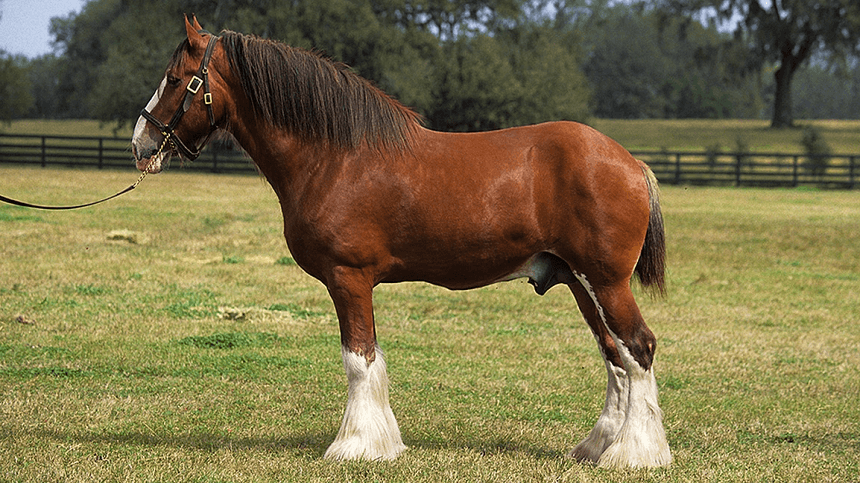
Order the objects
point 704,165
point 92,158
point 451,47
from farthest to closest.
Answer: point 451,47 → point 704,165 → point 92,158

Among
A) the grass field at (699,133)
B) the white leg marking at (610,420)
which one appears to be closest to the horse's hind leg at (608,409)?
the white leg marking at (610,420)

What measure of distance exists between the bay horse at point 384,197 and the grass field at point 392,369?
49 centimetres

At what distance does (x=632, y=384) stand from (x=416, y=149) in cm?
176

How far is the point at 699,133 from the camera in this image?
57.1 m

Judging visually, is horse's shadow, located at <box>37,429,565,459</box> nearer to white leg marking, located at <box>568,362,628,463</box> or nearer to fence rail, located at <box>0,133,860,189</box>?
white leg marking, located at <box>568,362,628,463</box>

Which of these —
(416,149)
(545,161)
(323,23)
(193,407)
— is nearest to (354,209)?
(416,149)

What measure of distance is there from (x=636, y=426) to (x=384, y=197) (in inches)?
73.1

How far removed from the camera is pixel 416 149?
4707 millimetres

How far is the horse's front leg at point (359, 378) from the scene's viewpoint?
4.54 meters

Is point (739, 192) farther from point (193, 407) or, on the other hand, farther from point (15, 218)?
point (193, 407)

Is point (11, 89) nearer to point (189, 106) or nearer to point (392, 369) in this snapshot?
point (392, 369)

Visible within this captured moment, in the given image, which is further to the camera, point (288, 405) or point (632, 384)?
point (288, 405)

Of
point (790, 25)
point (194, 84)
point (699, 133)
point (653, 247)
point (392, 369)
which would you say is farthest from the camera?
point (699, 133)

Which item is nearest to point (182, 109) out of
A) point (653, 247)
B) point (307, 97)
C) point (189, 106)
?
point (189, 106)
